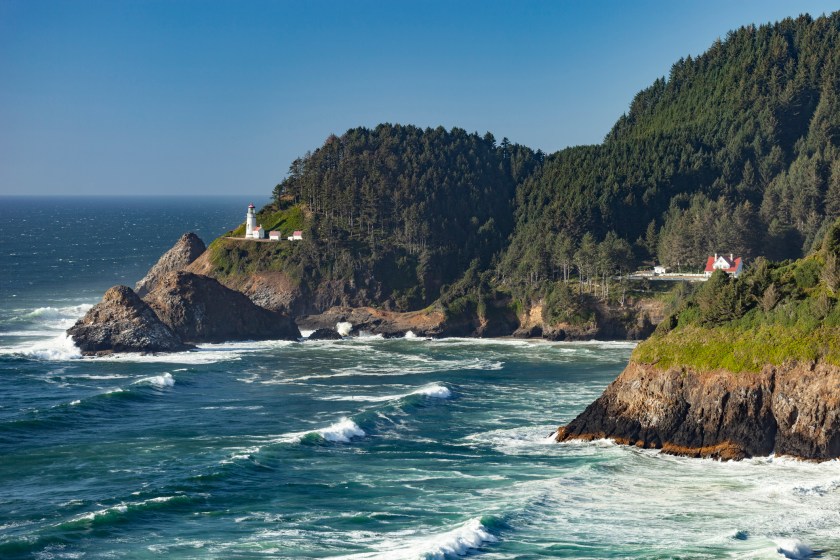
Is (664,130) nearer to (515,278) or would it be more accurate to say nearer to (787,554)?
(515,278)

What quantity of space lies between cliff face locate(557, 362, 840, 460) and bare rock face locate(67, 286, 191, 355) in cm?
4949

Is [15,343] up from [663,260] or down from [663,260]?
down

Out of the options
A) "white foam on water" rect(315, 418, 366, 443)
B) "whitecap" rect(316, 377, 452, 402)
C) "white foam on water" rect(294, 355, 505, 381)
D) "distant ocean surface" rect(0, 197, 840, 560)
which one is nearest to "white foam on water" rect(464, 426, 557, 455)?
"distant ocean surface" rect(0, 197, 840, 560)

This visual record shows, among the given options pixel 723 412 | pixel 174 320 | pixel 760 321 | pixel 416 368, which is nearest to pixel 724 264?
pixel 416 368

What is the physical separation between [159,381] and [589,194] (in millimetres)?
71731

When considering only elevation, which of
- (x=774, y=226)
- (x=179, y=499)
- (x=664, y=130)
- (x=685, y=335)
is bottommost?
(x=179, y=499)

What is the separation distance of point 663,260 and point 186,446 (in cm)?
7656

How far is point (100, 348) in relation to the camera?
10162 centimetres

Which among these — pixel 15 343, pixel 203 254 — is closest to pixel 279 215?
pixel 203 254

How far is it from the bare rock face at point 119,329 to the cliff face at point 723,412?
49490mm

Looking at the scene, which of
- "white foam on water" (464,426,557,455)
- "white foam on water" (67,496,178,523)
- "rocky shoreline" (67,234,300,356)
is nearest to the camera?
"white foam on water" (67,496,178,523)

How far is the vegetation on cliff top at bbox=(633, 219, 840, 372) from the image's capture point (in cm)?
5903

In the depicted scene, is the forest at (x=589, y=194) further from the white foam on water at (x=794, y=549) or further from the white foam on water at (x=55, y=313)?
the white foam on water at (x=794, y=549)

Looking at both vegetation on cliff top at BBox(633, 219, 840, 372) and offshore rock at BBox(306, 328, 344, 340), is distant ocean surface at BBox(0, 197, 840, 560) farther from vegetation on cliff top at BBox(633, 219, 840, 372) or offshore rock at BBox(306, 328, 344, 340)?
offshore rock at BBox(306, 328, 344, 340)
